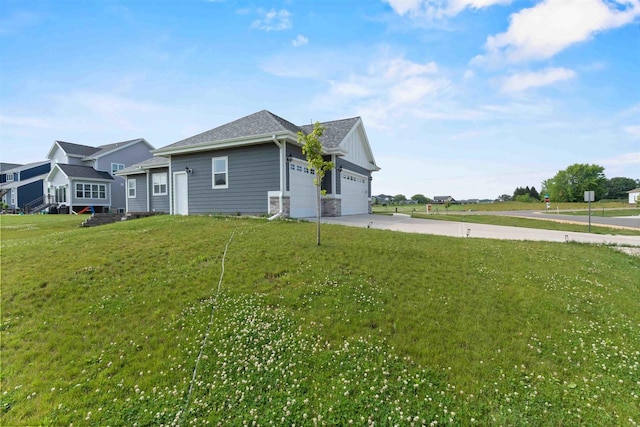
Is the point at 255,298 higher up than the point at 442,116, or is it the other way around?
the point at 442,116

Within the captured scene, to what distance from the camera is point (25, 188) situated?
33.9 m

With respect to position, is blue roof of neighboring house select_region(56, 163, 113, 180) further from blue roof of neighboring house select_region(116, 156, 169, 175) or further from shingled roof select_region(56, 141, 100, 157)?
blue roof of neighboring house select_region(116, 156, 169, 175)

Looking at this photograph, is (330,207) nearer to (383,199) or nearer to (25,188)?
(25,188)

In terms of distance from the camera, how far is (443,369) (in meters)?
3.08

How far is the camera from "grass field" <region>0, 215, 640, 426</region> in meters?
2.66

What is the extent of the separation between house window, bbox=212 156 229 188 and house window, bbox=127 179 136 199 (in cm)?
1100

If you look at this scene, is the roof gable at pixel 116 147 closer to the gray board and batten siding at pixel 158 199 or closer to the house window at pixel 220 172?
the gray board and batten siding at pixel 158 199

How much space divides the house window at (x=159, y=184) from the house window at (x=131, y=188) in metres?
3.54

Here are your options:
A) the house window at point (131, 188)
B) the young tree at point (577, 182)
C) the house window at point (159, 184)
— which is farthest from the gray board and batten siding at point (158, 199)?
the young tree at point (577, 182)

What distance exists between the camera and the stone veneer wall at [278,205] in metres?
13.0

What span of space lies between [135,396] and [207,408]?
805 mm

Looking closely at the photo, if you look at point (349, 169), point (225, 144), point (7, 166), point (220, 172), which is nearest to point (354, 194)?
point (349, 169)

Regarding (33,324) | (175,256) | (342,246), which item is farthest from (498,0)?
(33,324)

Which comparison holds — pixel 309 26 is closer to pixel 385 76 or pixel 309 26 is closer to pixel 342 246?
pixel 385 76
